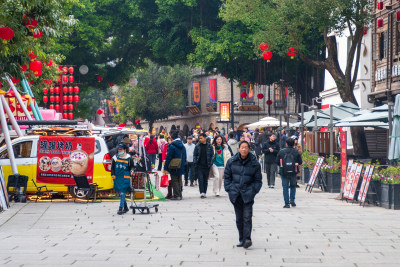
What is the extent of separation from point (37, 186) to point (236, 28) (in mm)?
22978

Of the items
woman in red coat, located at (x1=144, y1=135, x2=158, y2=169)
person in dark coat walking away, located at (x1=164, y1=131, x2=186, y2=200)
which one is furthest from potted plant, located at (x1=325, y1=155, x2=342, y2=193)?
woman in red coat, located at (x1=144, y1=135, x2=158, y2=169)

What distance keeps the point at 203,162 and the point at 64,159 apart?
3631 millimetres

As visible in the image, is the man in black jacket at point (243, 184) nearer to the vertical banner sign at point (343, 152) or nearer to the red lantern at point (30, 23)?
the red lantern at point (30, 23)

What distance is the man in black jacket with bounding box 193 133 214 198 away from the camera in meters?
19.5

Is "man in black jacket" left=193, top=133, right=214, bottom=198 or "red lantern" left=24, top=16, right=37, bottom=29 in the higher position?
"red lantern" left=24, top=16, right=37, bottom=29

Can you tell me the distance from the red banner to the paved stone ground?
1243mm

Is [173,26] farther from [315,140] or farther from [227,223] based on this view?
[227,223]

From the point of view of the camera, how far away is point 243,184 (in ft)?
34.8

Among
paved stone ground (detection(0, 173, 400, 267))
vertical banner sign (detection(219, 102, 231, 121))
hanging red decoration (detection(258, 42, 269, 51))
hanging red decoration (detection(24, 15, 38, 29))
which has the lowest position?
paved stone ground (detection(0, 173, 400, 267))

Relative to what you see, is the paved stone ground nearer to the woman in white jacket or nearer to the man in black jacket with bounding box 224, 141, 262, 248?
the man in black jacket with bounding box 224, 141, 262, 248

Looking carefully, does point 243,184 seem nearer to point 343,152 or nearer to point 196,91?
point 343,152

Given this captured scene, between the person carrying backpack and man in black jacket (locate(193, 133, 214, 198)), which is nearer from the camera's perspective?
the person carrying backpack

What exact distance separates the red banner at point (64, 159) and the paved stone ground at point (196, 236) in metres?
1.24

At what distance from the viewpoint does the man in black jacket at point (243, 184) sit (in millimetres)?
10562
